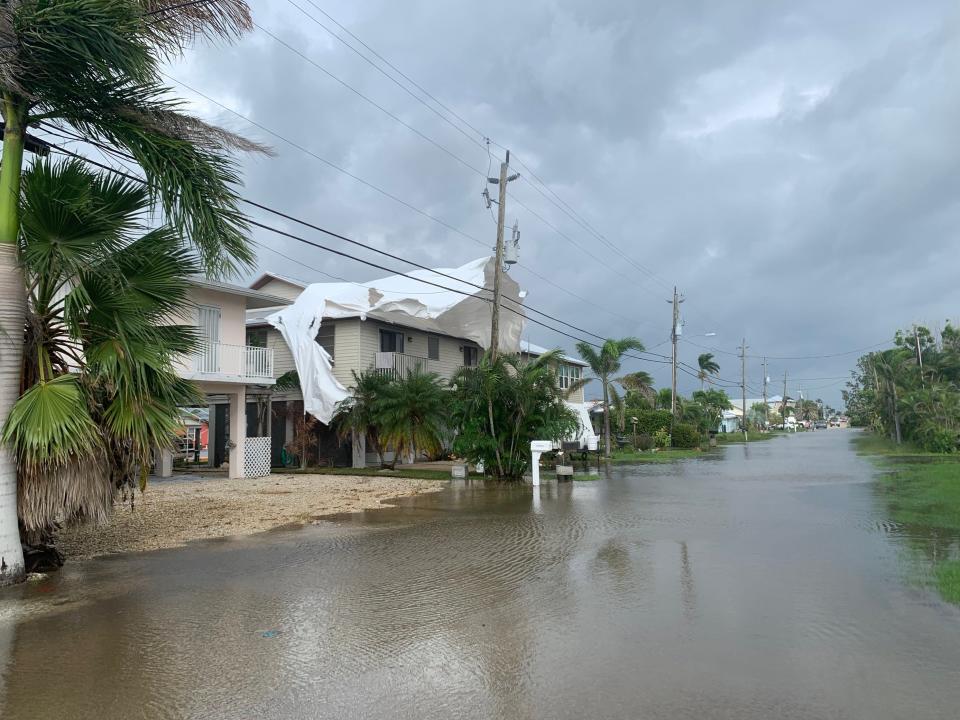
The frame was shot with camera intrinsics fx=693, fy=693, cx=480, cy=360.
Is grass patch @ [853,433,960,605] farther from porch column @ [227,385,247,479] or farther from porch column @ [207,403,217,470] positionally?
porch column @ [207,403,217,470]

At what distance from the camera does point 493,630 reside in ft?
19.3

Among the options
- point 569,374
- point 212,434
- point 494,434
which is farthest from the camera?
point 569,374

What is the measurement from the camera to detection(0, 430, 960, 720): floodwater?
4.45m

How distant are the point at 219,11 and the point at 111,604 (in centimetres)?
685

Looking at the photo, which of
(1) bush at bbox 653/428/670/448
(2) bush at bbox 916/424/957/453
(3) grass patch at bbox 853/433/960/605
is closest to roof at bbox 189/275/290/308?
(3) grass patch at bbox 853/433/960/605

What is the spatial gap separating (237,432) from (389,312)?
23.6 feet

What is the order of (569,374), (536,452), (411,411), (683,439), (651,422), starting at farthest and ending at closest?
(569,374), (651,422), (683,439), (411,411), (536,452)

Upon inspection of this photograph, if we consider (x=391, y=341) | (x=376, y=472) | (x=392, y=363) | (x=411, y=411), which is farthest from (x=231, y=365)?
(x=391, y=341)

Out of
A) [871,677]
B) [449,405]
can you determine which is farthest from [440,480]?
[871,677]

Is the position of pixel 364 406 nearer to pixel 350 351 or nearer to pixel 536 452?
pixel 350 351

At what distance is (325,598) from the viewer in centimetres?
704

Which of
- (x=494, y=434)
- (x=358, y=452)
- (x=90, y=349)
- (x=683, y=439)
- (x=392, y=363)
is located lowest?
(x=683, y=439)

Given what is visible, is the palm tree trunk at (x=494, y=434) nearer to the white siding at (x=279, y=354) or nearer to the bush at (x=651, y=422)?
the white siding at (x=279, y=354)

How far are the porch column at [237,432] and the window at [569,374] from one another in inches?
910
